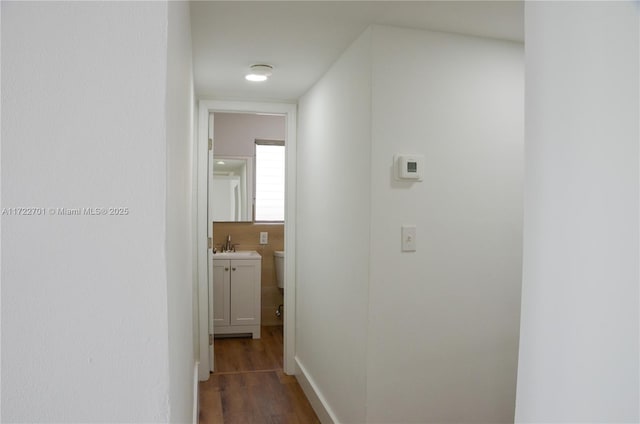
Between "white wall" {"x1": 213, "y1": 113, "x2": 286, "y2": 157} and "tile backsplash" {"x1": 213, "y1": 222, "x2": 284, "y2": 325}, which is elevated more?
"white wall" {"x1": 213, "y1": 113, "x2": 286, "y2": 157}

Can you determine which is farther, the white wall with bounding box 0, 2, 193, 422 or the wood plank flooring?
the wood plank flooring

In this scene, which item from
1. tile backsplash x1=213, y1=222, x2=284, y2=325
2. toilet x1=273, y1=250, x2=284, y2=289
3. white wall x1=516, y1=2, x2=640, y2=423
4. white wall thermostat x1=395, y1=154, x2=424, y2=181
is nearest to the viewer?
white wall x1=516, y1=2, x2=640, y2=423

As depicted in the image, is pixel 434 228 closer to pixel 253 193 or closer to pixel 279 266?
pixel 279 266

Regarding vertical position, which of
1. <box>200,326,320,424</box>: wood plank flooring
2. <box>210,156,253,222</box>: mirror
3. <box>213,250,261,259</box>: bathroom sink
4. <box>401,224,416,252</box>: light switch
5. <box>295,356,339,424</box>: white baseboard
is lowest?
<box>200,326,320,424</box>: wood plank flooring

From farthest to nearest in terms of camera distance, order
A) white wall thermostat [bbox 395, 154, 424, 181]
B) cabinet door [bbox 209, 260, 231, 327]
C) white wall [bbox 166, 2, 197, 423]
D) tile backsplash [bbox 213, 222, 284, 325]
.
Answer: tile backsplash [bbox 213, 222, 284, 325]
cabinet door [bbox 209, 260, 231, 327]
white wall thermostat [bbox 395, 154, 424, 181]
white wall [bbox 166, 2, 197, 423]

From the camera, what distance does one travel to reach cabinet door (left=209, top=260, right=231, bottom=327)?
4.64m

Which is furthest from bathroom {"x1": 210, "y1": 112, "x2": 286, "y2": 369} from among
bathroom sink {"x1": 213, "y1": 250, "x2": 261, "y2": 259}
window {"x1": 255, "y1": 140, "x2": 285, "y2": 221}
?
bathroom sink {"x1": 213, "y1": 250, "x2": 261, "y2": 259}

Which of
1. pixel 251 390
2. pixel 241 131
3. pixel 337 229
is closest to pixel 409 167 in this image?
pixel 337 229

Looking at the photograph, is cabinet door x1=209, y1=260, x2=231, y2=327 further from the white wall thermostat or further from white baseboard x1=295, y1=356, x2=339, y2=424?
the white wall thermostat

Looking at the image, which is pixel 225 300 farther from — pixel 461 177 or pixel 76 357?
pixel 76 357

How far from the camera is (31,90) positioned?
2.92 ft

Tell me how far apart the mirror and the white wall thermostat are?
3.08 metres

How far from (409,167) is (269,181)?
317 centimetres

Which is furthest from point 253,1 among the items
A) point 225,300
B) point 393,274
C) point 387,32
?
point 225,300
